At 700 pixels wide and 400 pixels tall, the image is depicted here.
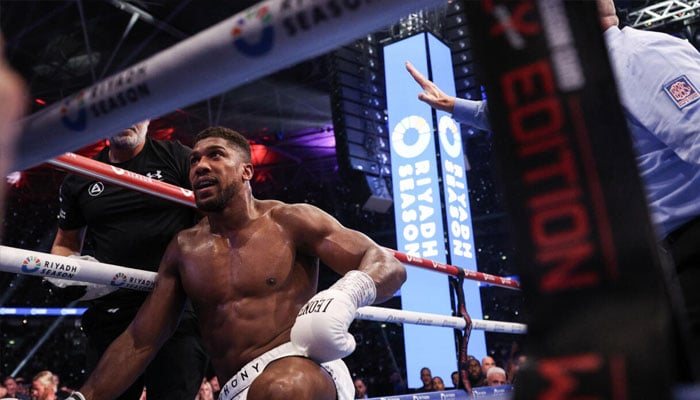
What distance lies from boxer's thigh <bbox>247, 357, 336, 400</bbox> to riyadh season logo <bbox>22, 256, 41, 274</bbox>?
58cm

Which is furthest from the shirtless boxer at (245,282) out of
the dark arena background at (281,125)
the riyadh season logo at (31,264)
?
the dark arena background at (281,125)

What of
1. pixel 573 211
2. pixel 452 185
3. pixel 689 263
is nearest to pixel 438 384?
pixel 452 185

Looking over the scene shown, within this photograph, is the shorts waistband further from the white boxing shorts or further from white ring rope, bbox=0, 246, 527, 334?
white ring rope, bbox=0, 246, 527, 334

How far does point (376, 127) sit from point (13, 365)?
8.98m

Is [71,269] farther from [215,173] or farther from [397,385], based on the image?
[397,385]

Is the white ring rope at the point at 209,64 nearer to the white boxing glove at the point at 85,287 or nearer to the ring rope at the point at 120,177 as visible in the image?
the ring rope at the point at 120,177

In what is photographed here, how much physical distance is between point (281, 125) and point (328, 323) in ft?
36.6

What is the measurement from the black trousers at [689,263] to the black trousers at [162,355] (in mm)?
1347

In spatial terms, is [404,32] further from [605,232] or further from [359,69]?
[605,232]

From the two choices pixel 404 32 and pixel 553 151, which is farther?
pixel 404 32

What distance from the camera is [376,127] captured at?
31.0 feet

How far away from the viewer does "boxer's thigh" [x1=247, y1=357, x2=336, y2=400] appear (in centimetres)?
137

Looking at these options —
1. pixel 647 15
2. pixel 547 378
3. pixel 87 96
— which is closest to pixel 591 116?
pixel 547 378

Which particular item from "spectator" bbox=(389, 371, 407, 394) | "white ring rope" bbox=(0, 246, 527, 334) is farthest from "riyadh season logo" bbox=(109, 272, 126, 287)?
"spectator" bbox=(389, 371, 407, 394)
